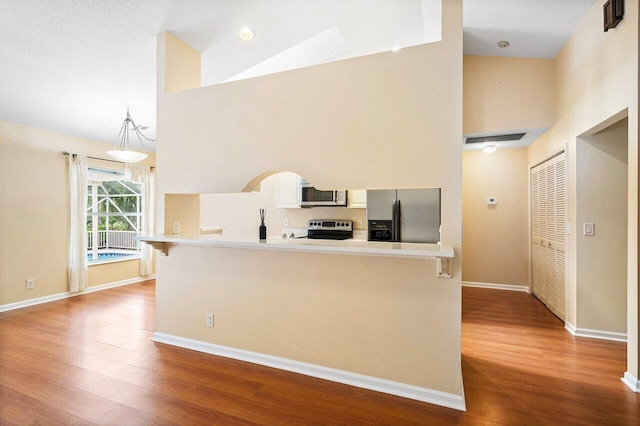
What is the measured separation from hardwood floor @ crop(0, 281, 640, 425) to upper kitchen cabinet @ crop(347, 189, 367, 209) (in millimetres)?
2156

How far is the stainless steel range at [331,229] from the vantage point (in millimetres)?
4906

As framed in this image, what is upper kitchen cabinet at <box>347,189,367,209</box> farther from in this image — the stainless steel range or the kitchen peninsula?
the kitchen peninsula

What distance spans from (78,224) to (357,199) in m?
4.24

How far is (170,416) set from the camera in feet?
6.31

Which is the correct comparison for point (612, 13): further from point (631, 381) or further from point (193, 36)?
point (193, 36)

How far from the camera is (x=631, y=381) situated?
87.0 inches

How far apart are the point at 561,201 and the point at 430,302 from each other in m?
2.52

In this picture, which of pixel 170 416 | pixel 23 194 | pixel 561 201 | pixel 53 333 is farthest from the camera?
pixel 23 194

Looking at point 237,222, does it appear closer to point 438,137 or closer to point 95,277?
point 95,277

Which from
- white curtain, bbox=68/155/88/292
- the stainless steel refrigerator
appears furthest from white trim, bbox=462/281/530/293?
white curtain, bbox=68/155/88/292

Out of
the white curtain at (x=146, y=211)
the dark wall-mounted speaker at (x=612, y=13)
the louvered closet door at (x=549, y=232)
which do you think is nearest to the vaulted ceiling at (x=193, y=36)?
the dark wall-mounted speaker at (x=612, y=13)

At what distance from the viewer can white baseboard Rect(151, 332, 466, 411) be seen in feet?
6.75

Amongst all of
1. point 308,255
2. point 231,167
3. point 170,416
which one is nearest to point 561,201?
point 308,255

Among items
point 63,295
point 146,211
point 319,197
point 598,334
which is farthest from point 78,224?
point 598,334
